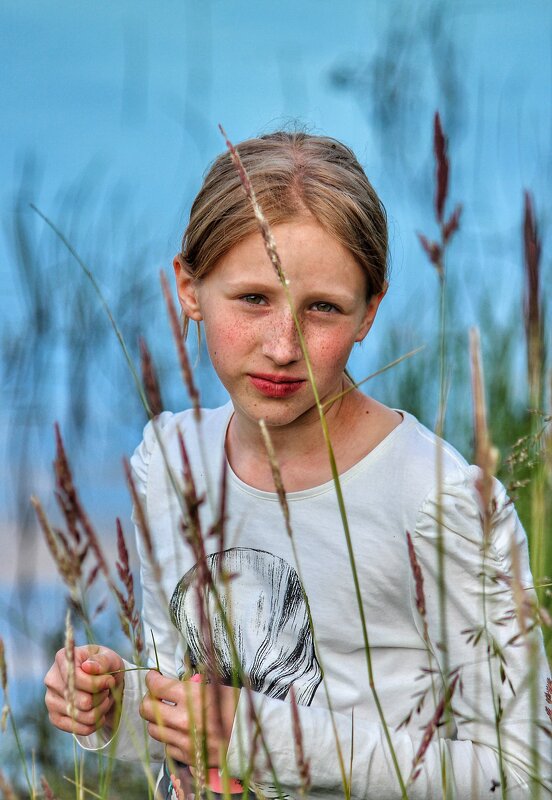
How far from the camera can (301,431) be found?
2.03 metres

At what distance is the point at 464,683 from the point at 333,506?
44 centimetres

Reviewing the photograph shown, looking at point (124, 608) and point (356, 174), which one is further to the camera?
point (356, 174)

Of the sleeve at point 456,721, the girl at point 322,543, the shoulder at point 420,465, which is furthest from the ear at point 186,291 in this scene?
the sleeve at point 456,721

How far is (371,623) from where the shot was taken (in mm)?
1959

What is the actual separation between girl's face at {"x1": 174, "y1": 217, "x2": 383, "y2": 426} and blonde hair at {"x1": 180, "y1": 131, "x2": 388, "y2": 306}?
0.03 meters

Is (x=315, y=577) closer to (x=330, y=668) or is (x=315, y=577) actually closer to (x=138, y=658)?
(x=330, y=668)

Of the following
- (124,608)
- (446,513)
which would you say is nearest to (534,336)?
(124,608)

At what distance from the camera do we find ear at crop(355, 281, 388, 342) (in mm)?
1957

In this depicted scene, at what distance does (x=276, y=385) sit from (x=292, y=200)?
0.38m

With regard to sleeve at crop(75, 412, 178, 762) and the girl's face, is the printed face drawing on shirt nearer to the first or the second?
sleeve at crop(75, 412, 178, 762)

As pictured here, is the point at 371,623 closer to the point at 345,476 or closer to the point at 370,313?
the point at 345,476

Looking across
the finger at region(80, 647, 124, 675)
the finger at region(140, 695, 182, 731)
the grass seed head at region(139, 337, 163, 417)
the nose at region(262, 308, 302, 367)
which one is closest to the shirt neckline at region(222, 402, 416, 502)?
the nose at region(262, 308, 302, 367)

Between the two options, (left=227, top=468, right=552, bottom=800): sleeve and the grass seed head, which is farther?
(left=227, top=468, right=552, bottom=800): sleeve

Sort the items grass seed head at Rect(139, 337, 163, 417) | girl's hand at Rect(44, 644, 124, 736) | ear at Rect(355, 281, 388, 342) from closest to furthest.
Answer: grass seed head at Rect(139, 337, 163, 417) < girl's hand at Rect(44, 644, 124, 736) < ear at Rect(355, 281, 388, 342)
